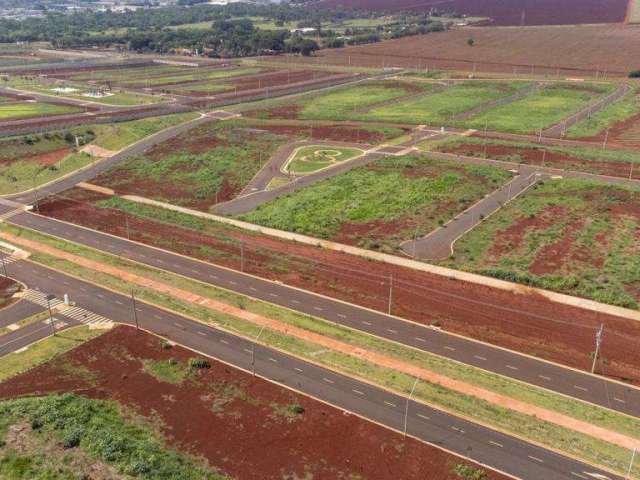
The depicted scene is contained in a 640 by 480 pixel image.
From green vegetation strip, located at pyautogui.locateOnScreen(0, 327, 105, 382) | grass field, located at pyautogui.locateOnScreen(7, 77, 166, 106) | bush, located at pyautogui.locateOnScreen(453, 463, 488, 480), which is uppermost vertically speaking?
grass field, located at pyautogui.locateOnScreen(7, 77, 166, 106)

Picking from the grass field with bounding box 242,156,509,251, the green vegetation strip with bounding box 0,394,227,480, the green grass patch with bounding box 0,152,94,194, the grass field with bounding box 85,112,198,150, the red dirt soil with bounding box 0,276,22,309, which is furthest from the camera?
the grass field with bounding box 85,112,198,150

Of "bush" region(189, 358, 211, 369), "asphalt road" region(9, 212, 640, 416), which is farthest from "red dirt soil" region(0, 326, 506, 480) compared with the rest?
"asphalt road" region(9, 212, 640, 416)

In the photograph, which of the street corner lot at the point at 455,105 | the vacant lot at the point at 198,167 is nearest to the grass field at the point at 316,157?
the vacant lot at the point at 198,167

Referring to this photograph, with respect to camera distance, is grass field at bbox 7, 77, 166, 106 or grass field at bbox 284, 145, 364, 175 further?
grass field at bbox 7, 77, 166, 106

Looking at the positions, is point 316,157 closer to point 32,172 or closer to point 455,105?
point 32,172

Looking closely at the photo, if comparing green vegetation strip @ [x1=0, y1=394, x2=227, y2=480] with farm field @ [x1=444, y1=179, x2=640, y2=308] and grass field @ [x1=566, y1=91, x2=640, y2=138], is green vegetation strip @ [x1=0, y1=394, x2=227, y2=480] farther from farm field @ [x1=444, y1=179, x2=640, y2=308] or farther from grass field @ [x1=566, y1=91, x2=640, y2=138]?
grass field @ [x1=566, y1=91, x2=640, y2=138]

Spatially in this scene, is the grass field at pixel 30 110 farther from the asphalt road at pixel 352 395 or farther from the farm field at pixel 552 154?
the farm field at pixel 552 154
